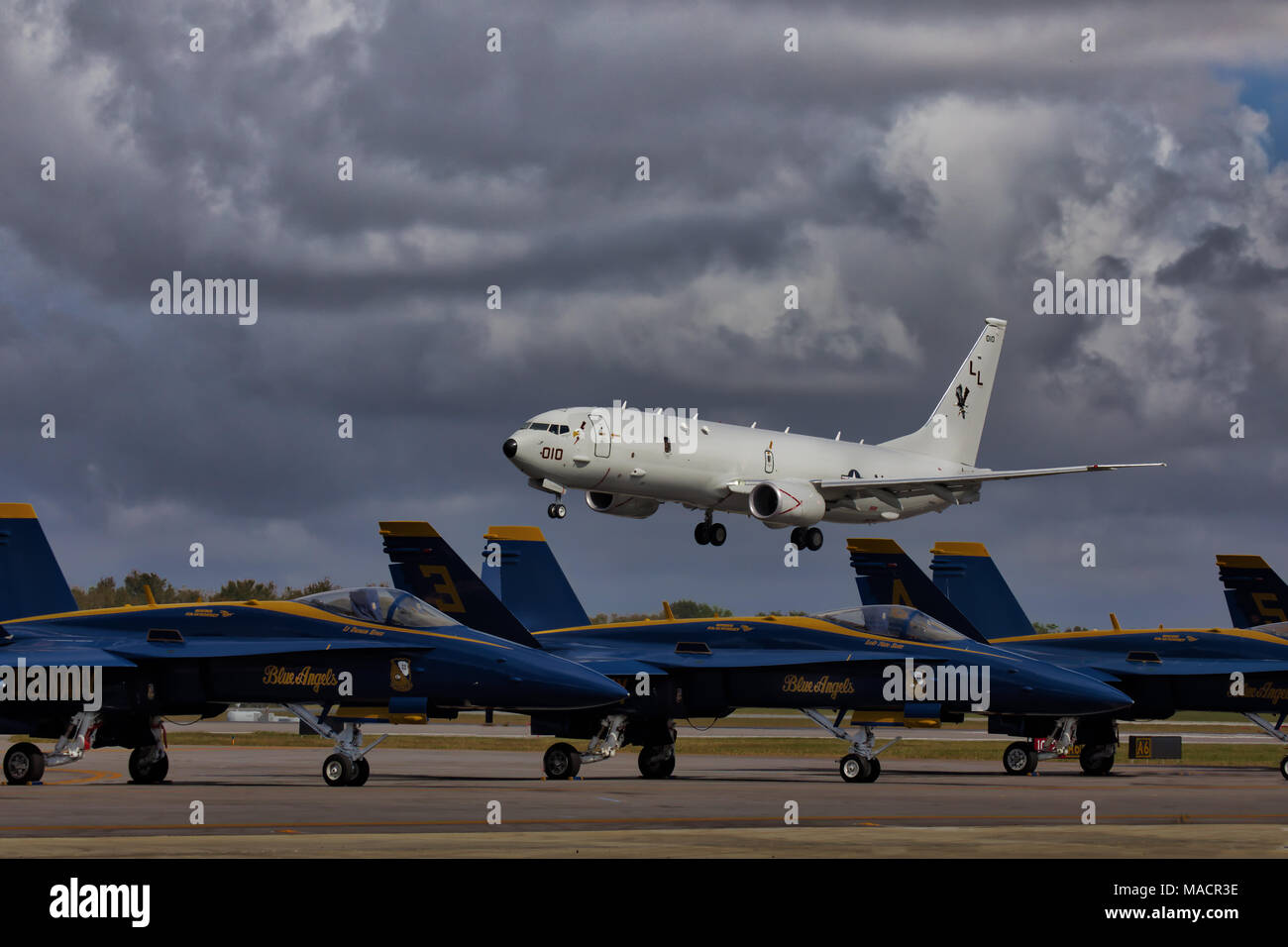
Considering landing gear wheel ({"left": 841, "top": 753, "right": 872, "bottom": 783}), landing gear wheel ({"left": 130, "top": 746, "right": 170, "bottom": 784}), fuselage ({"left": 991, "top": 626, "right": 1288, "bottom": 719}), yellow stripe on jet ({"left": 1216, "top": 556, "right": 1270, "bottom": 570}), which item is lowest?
landing gear wheel ({"left": 841, "top": 753, "right": 872, "bottom": 783})

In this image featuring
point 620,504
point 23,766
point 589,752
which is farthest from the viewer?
point 620,504

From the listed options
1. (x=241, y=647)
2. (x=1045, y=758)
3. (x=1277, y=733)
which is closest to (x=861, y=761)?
→ (x=1045, y=758)

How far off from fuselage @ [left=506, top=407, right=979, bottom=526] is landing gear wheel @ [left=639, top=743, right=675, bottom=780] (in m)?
16.7

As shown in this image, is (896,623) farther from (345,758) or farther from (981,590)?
(981,590)

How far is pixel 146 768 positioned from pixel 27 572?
13.0 ft

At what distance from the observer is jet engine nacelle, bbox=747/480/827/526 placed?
5016 cm

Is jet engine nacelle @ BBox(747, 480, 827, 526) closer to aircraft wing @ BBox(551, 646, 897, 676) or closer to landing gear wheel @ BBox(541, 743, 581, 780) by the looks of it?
aircraft wing @ BBox(551, 646, 897, 676)

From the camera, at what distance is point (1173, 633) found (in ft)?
114

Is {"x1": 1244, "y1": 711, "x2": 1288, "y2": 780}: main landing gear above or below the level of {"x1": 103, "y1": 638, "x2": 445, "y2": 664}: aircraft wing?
below

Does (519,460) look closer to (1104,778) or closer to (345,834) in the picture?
(1104,778)

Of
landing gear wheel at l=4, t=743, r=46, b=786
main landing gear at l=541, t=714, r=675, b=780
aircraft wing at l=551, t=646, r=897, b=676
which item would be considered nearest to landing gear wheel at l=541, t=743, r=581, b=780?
main landing gear at l=541, t=714, r=675, b=780

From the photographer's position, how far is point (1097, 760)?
105 feet

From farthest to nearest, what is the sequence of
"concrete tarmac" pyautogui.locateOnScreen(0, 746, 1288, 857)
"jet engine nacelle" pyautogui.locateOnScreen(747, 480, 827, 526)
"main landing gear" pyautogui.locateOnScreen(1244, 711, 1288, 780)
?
"jet engine nacelle" pyautogui.locateOnScreen(747, 480, 827, 526), "main landing gear" pyautogui.locateOnScreen(1244, 711, 1288, 780), "concrete tarmac" pyautogui.locateOnScreen(0, 746, 1288, 857)
